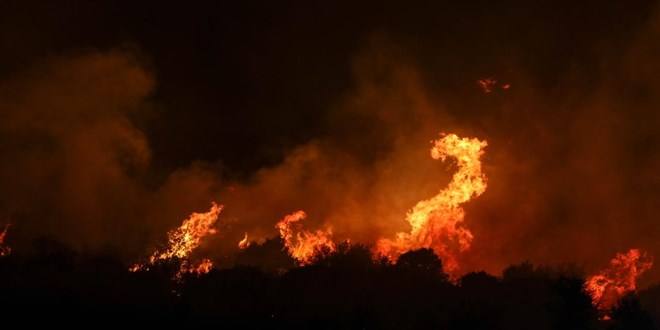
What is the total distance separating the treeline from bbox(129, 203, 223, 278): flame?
188cm

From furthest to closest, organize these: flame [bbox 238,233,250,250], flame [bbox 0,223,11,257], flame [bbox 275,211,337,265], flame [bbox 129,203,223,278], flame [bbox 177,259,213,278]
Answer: flame [bbox 238,233,250,250] < flame [bbox 275,211,337,265] < flame [bbox 129,203,223,278] < flame [bbox 177,259,213,278] < flame [bbox 0,223,11,257]

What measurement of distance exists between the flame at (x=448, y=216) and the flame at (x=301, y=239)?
4.90 meters

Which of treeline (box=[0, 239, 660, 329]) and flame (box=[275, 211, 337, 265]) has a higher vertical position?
flame (box=[275, 211, 337, 265])

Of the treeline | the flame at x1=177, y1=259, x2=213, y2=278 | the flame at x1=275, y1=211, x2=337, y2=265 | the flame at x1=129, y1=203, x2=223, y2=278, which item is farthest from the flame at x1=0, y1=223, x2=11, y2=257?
the flame at x1=275, y1=211, x2=337, y2=265

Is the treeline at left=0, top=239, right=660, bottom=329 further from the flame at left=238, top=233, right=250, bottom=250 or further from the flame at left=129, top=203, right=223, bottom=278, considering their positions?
the flame at left=238, top=233, right=250, bottom=250

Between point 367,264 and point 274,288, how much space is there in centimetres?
935

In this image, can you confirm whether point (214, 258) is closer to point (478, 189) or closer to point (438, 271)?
point (438, 271)

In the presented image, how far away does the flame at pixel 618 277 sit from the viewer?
43.0 m

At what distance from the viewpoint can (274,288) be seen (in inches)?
1364

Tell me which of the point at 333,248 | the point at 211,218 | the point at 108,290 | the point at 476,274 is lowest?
the point at 108,290

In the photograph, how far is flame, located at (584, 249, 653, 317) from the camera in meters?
43.0

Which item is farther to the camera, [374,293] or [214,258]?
[214,258]

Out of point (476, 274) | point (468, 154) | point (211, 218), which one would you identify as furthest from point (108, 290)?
point (468, 154)

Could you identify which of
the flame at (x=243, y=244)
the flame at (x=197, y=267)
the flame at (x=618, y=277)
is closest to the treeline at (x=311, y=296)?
the flame at (x=197, y=267)
